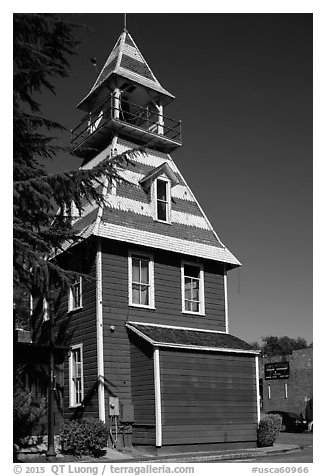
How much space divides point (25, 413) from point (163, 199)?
9156 millimetres

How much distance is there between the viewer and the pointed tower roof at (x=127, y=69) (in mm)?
23562

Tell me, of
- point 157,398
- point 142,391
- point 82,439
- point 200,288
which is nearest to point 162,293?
point 200,288

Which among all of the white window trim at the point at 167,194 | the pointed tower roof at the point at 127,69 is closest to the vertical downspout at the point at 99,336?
the white window trim at the point at 167,194

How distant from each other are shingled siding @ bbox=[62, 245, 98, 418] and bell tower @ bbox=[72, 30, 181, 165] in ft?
16.9

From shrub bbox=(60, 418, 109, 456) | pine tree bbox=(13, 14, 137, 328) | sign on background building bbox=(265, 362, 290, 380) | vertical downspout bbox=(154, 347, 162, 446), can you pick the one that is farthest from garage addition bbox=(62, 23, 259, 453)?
sign on background building bbox=(265, 362, 290, 380)

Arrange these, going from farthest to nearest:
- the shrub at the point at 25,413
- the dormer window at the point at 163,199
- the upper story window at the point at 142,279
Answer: the dormer window at the point at 163,199
the upper story window at the point at 142,279
the shrub at the point at 25,413

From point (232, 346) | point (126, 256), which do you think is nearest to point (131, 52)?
point (126, 256)

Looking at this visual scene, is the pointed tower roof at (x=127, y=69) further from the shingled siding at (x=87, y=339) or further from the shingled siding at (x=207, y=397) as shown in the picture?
the shingled siding at (x=207, y=397)

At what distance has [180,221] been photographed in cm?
2255

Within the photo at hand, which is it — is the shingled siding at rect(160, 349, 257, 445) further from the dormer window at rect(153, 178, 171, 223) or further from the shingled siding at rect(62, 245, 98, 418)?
the dormer window at rect(153, 178, 171, 223)

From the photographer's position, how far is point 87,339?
19.7 metres

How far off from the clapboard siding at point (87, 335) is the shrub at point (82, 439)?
6.21 ft

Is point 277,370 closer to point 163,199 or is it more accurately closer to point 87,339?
point 163,199

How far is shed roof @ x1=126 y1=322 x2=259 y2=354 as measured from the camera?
18.9 meters
